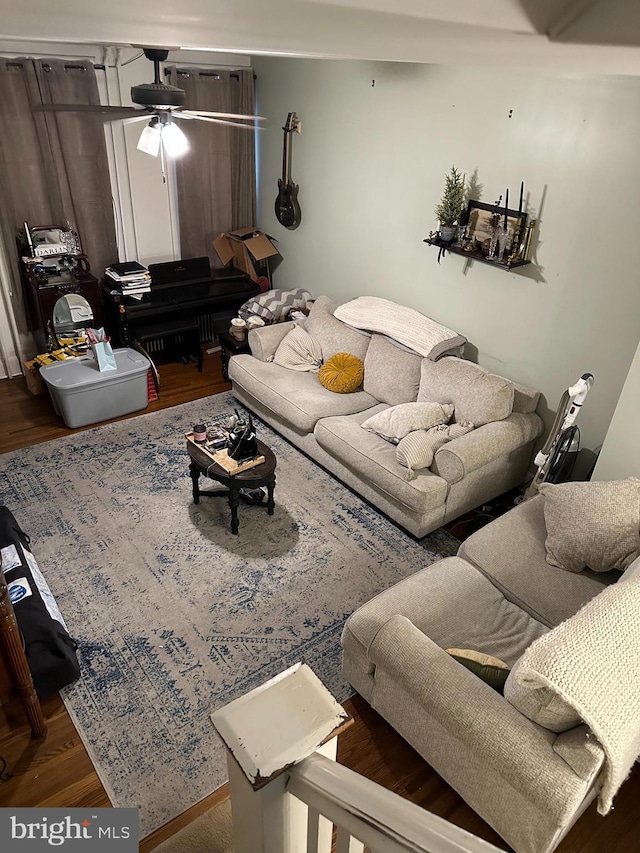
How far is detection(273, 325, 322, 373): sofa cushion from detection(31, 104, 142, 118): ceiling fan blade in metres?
2.17

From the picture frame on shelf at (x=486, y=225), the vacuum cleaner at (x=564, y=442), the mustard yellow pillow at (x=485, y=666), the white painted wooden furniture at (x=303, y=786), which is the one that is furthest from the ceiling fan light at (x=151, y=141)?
the white painted wooden furniture at (x=303, y=786)

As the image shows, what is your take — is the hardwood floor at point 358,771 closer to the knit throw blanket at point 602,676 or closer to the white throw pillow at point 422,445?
the knit throw blanket at point 602,676

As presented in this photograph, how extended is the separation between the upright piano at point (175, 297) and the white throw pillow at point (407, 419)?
7.21 ft

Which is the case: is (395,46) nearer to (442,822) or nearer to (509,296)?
(442,822)

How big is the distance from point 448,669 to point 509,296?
8.04ft

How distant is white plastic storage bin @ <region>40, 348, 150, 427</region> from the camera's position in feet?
13.6

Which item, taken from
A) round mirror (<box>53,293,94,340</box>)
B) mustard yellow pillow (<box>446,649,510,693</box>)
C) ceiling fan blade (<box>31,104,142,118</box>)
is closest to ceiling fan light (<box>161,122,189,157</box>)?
ceiling fan blade (<box>31,104,142,118</box>)

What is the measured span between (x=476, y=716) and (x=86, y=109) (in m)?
4.76

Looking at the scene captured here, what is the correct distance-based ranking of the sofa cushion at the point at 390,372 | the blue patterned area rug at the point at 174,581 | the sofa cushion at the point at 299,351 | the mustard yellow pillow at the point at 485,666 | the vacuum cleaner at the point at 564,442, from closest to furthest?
1. the mustard yellow pillow at the point at 485,666
2. the blue patterned area rug at the point at 174,581
3. the vacuum cleaner at the point at 564,442
4. the sofa cushion at the point at 390,372
5. the sofa cushion at the point at 299,351

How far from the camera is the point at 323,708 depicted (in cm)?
89

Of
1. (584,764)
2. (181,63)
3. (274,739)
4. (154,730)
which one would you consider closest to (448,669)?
(584,764)

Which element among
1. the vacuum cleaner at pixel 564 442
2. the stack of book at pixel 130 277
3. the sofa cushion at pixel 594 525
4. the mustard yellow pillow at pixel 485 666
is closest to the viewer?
the mustard yellow pillow at pixel 485 666

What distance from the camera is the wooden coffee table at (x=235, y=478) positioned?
128 inches

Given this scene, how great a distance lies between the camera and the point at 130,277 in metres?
4.80
